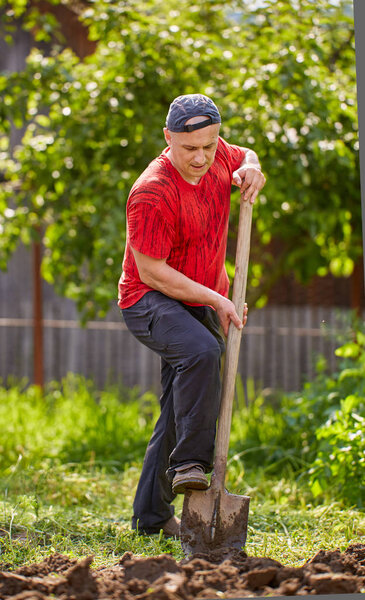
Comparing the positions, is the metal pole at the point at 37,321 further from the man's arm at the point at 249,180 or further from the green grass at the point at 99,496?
the man's arm at the point at 249,180

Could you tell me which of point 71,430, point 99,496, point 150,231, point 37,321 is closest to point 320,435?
point 99,496

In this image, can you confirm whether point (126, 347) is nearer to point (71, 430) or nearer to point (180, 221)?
point (71, 430)

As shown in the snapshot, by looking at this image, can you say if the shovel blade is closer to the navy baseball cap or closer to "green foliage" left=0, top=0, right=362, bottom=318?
the navy baseball cap

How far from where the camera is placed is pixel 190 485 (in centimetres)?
270

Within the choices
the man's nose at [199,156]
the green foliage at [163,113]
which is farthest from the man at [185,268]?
the green foliage at [163,113]

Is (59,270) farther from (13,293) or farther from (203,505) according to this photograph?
(13,293)

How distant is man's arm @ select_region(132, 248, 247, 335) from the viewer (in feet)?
8.97

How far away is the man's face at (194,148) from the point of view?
2680 mm

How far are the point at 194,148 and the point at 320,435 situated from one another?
161 cm

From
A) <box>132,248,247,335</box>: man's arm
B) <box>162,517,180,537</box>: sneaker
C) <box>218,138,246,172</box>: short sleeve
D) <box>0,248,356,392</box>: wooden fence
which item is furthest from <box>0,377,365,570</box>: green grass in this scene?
<box>218,138,246,172</box>: short sleeve

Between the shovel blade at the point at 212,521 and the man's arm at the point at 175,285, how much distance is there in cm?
70

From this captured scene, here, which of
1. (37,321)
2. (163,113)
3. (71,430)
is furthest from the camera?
(37,321)

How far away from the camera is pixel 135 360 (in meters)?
7.49

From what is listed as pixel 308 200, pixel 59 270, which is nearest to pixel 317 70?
pixel 308 200
